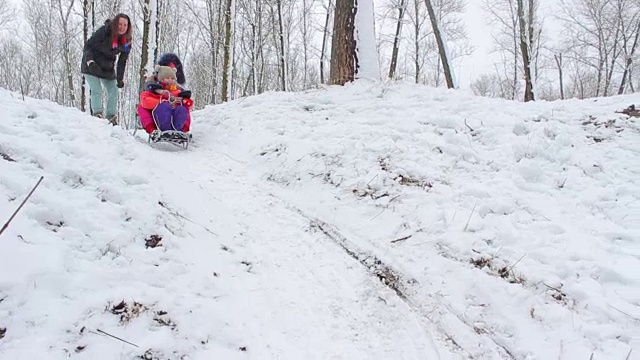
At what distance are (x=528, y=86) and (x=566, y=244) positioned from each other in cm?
1157

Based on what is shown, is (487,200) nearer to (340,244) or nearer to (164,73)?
(340,244)

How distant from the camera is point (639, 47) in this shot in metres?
19.2

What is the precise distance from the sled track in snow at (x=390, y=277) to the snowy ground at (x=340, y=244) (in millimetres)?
15

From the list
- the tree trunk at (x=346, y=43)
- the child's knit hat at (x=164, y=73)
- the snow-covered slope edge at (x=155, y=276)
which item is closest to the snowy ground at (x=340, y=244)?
the snow-covered slope edge at (x=155, y=276)

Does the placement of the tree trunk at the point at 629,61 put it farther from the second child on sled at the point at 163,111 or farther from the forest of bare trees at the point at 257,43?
the second child on sled at the point at 163,111

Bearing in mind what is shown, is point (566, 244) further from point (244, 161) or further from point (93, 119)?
point (93, 119)

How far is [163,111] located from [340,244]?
4153 millimetres

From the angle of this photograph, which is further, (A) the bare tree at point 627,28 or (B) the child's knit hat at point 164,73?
(A) the bare tree at point 627,28

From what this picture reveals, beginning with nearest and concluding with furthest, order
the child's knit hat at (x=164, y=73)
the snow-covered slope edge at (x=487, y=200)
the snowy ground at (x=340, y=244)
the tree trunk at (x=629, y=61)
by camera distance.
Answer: the snowy ground at (x=340, y=244), the snow-covered slope edge at (x=487, y=200), the child's knit hat at (x=164, y=73), the tree trunk at (x=629, y=61)

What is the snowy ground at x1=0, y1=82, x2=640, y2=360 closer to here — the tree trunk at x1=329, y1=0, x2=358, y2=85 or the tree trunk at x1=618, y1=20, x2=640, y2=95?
the tree trunk at x1=329, y1=0, x2=358, y2=85

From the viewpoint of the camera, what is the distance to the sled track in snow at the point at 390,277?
2.32m

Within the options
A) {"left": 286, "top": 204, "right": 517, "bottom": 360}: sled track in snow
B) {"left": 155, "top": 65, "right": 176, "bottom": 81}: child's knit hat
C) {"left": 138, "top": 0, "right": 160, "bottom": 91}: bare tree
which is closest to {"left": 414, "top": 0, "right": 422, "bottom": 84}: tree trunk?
{"left": 138, "top": 0, "right": 160, "bottom": 91}: bare tree

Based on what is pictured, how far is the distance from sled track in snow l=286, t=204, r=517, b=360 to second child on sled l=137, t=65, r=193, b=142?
343 centimetres

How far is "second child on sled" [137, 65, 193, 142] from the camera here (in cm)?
612
